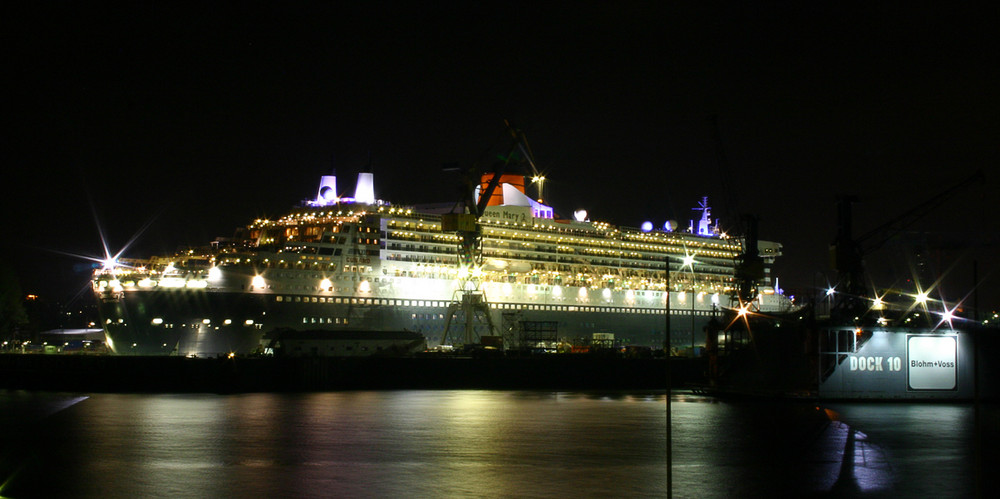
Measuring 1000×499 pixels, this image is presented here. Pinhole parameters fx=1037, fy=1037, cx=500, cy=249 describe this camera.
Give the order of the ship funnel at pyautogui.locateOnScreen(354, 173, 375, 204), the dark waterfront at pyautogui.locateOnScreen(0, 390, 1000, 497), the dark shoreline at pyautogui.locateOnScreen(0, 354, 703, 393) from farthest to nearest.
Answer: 1. the ship funnel at pyautogui.locateOnScreen(354, 173, 375, 204)
2. the dark shoreline at pyautogui.locateOnScreen(0, 354, 703, 393)
3. the dark waterfront at pyautogui.locateOnScreen(0, 390, 1000, 497)

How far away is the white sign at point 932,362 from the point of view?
167ft

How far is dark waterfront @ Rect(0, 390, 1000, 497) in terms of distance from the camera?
23.0 m

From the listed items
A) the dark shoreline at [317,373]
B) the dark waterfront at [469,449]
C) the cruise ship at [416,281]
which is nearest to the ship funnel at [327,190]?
the cruise ship at [416,281]

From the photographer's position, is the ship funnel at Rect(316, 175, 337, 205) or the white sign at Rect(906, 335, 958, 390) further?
the ship funnel at Rect(316, 175, 337, 205)

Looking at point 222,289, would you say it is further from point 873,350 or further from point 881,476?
point 881,476

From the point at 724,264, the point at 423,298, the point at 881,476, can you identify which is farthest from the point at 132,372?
the point at 724,264

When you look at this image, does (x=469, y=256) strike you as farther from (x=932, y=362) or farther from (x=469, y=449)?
(x=469, y=449)

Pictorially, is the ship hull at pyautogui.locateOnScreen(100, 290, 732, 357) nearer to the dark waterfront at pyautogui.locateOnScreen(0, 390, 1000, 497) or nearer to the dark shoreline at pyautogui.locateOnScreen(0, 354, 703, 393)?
the dark shoreline at pyautogui.locateOnScreen(0, 354, 703, 393)

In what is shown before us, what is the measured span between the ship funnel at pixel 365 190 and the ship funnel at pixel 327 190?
1912 mm

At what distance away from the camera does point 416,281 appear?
7775cm

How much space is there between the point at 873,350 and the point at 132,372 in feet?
127

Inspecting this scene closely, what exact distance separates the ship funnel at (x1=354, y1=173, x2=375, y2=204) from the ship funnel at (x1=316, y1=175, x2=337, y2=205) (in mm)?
1912

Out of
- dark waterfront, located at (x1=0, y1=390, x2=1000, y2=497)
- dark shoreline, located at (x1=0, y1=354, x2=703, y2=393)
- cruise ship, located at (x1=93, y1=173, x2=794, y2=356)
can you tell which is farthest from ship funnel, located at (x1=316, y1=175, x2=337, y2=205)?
dark waterfront, located at (x1=0, y1=390, x2=1000, y2=497)

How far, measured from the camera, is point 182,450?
28.5 m
